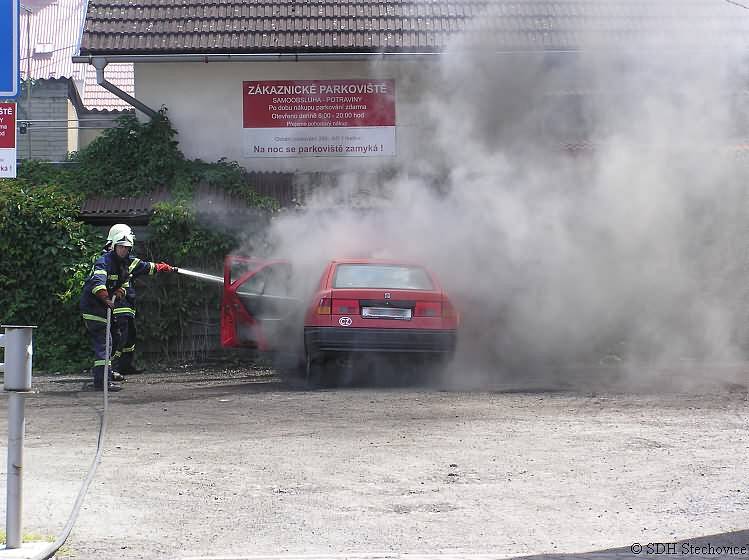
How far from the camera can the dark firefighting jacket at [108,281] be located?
37.0 ft

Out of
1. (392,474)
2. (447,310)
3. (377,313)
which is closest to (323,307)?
(377,313)

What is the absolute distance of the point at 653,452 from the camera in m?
7.23

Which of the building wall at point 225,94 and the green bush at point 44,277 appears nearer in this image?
the green bush at point 44,277

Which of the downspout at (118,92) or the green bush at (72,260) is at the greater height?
the downspout at (118,92)

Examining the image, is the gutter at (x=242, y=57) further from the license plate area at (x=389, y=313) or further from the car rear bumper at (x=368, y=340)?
the car rear bumper at (x=368, y=340)

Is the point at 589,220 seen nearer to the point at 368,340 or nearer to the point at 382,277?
the point at 382,277

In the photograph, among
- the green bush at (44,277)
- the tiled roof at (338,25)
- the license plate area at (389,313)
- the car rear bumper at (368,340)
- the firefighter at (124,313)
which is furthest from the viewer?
the tiled roof at (338,25)

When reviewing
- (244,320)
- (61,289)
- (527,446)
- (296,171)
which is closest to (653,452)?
(527,446)

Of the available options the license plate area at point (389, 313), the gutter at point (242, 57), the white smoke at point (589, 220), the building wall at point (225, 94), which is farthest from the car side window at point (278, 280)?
the gutter at point (242, 57)

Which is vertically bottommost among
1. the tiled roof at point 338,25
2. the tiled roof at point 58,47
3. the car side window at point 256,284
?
the car side window at point 256,284

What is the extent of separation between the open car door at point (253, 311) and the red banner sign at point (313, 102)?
462 cm

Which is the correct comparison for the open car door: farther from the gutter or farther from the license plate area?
the gutter

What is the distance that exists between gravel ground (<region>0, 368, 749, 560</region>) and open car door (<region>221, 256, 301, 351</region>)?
2.16 metres

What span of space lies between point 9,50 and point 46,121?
11.0 meters
